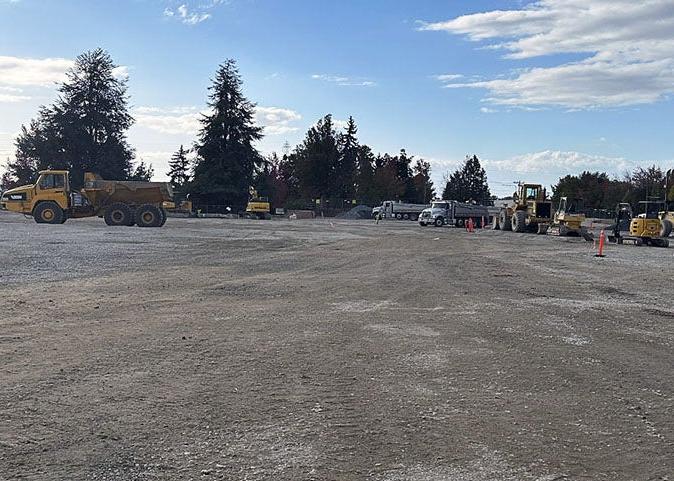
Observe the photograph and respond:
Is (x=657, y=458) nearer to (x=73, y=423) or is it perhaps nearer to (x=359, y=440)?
(x=359, y=440)

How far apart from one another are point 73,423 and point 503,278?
13.3 m

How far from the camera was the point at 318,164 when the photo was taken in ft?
351

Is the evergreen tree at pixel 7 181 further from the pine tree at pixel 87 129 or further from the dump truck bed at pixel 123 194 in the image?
the dump truck bed at pixel 123 194

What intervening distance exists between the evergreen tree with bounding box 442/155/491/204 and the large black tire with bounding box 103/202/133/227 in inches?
3555

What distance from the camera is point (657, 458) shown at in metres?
5.13

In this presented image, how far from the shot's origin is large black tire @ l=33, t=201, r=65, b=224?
3828cm

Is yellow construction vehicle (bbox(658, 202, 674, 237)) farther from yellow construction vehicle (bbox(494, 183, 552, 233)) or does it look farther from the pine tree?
the pine tree

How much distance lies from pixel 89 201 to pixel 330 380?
35558 millimetres

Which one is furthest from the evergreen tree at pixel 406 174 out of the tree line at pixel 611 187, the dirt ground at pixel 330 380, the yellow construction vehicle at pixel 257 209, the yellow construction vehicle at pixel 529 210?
the dirt ground at pixel 330 380

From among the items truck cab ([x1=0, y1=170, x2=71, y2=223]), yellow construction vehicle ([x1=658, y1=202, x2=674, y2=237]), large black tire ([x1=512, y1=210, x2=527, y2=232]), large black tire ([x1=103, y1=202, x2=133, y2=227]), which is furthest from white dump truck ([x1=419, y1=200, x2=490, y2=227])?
truck cab ([x1=0, y1=170, x2=71, y2=223])

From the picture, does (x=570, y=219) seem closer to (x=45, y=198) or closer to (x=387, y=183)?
(x=45, y=198)

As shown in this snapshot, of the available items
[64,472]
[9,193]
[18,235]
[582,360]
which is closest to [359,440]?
[64,472]

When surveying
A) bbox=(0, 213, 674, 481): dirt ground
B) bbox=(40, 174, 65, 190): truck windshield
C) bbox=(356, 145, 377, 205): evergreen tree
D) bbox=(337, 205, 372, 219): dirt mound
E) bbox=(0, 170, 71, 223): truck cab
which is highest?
bbox=(356, 145, 377, 205): evergreen tree

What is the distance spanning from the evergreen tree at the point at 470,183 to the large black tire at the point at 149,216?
294 feet
